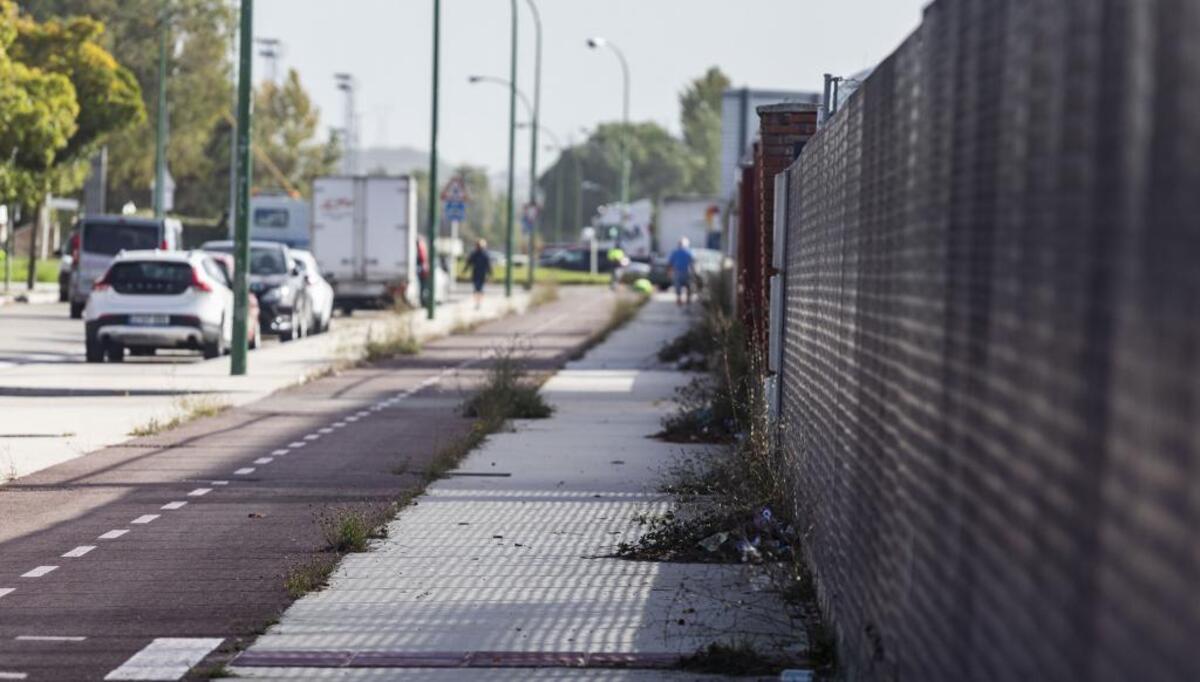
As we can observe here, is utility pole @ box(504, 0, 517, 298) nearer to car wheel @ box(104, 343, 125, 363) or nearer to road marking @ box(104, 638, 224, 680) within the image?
car wheel @ box(104, 343, 125, 363)

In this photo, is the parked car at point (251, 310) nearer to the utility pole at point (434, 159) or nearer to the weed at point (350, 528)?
the utility pole at point (434, 159)

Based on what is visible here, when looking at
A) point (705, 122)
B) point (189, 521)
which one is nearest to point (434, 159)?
point (189, 521)

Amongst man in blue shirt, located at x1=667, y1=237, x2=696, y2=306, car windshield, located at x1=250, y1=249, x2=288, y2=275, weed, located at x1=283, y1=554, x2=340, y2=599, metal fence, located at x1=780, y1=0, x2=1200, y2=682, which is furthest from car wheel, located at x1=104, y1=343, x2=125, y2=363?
man in blue shirt, located at x1=667, y1=237, x2=696, y2=306

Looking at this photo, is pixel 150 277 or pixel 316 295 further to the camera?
pixel 316 295

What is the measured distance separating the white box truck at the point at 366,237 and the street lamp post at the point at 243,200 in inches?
855

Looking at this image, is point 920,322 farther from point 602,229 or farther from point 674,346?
point 602,229

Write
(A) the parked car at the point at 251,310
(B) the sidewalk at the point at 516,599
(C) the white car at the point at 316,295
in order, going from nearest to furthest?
(B) the sidewalk at the point at 516,599
(A) the parked car at the point at 251,310
(C) the white car at the point at 316,295

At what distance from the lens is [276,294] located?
3694cm

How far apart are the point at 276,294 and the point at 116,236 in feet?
18.9

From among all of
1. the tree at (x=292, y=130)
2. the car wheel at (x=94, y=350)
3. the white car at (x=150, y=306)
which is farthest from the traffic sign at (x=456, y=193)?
the tree at (x=292, y=130)

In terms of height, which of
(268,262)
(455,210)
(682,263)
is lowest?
(682,263)

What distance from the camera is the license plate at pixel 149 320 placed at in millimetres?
28578

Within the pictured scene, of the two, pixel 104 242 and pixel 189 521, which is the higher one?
pixel 104 242

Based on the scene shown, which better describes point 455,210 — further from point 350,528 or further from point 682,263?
point 350,528
